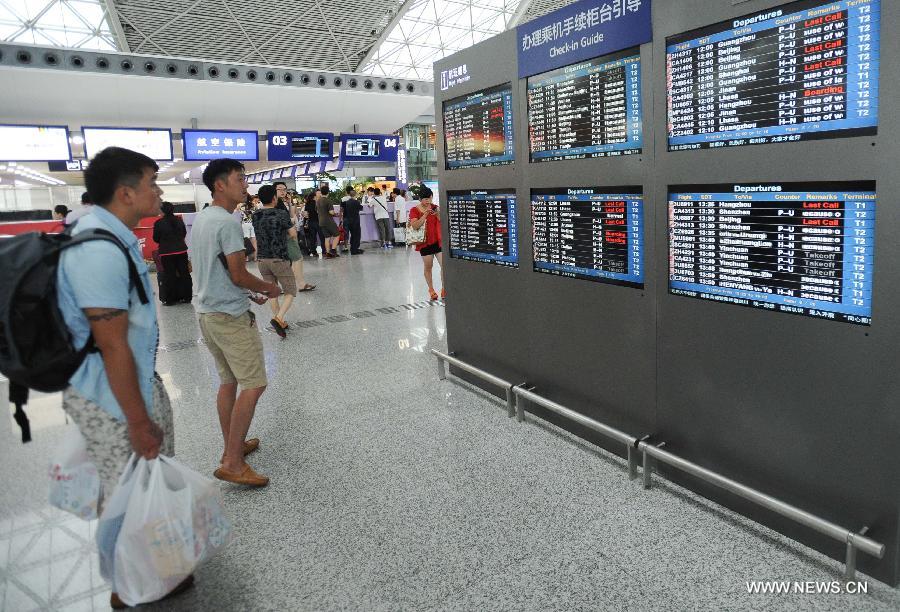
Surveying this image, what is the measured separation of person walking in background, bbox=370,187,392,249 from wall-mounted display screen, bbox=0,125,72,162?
7281 millimetres

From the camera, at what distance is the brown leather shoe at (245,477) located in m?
3.35

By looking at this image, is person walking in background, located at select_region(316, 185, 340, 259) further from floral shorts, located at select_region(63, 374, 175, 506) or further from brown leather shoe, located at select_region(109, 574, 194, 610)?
floral shorts, located at select_region(63, 374, 175, 506)

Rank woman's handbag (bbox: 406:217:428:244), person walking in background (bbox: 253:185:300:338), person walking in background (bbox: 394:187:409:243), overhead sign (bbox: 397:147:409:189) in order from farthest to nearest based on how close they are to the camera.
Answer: overhead sign (bbox: 397:147:409:189) → person walking in background (bbox: 394:187:409:243) → woman's handbag (bbox: 406:217:428:244) → person walking in background (bbox: 253:185:300:338)

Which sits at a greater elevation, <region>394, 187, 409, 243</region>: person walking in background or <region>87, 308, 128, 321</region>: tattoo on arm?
<region>394, 187, 409, 243</region>: person walking in background

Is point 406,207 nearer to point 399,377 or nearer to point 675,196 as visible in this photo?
point 399,377

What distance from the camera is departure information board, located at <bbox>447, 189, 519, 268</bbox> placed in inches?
168

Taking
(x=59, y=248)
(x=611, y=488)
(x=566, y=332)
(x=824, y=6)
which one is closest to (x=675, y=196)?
(x=824, y=6)

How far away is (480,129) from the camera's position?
439 cm

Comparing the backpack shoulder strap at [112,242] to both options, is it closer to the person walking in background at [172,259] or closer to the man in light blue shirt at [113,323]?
the man in light blue shirt at [113,323]

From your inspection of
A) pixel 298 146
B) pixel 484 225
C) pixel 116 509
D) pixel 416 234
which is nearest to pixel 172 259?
pixel 416 234

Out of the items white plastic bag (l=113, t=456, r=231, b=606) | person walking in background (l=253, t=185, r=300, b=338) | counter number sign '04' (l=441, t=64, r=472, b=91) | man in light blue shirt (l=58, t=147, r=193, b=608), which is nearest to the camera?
man in light blue shirt (l=58, t=147, r=193, b=608)

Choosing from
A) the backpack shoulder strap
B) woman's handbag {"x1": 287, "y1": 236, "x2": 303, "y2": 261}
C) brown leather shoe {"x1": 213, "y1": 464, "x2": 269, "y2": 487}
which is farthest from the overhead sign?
the backpack shoulder strap

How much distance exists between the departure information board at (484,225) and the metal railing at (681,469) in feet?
2.91
